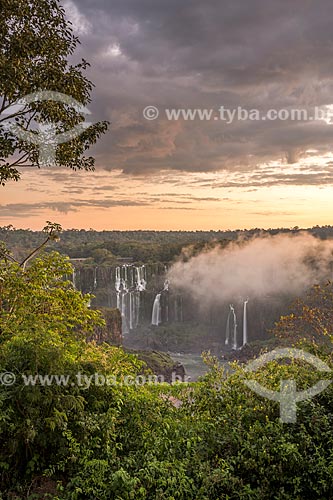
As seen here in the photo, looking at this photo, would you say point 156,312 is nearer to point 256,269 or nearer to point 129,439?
point 256,269

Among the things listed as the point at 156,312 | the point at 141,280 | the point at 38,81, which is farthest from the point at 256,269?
the point at 38,81

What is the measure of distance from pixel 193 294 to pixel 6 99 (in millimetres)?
94964

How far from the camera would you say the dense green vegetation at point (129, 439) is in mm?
7062

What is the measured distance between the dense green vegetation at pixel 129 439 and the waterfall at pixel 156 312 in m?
88.1

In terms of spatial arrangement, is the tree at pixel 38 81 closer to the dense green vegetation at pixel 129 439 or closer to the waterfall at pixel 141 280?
the dense green vegetation at pixel 129 439

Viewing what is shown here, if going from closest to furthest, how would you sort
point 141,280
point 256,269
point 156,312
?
point 141,280
point 156,312
point 256,269

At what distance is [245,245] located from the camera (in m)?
129

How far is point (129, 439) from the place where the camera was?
326 inches

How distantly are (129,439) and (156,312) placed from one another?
297 feet

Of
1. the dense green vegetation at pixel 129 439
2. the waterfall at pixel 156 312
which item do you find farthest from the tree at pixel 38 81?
the waterfall at pixel 156 312

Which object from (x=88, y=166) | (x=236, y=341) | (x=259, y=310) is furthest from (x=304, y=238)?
(x=88, y=166)

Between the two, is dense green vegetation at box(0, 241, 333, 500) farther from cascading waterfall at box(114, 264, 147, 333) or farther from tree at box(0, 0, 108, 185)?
cascading waterfall at box(114, 264, 147, 333)

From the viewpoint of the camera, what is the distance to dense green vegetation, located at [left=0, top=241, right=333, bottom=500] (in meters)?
7.06

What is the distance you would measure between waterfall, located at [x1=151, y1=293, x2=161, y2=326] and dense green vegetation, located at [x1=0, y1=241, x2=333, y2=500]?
289ft
